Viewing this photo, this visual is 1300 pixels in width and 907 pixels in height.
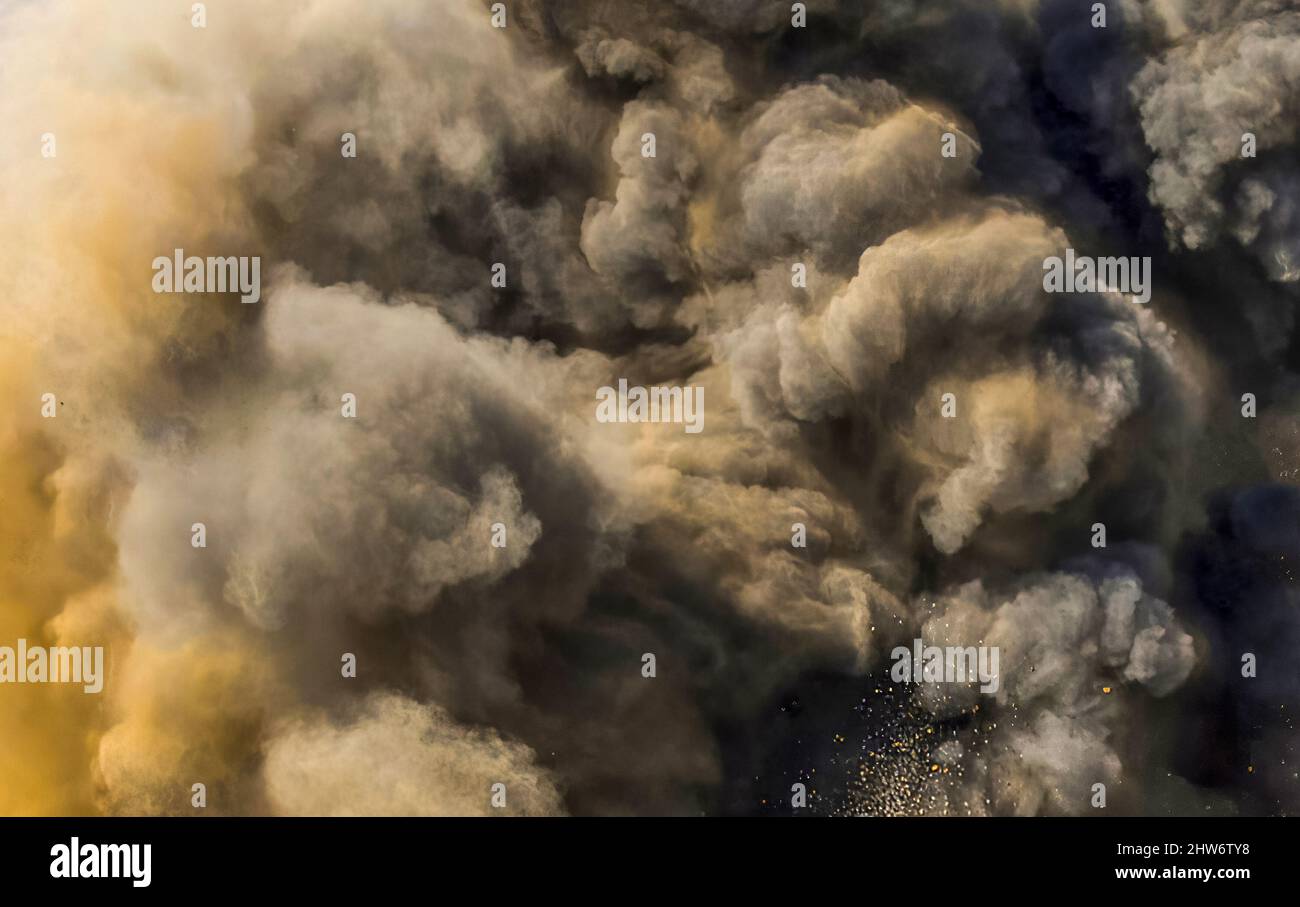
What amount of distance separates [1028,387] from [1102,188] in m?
10.7

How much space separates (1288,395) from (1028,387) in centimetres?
1317

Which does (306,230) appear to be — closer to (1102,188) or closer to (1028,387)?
(1028,387)

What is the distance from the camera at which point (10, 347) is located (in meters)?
35.3

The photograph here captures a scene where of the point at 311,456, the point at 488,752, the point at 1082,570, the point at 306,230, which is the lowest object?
the point at 488,752

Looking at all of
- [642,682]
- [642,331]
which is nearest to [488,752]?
[642,682]

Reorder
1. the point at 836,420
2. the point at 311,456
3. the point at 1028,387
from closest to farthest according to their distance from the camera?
the point at 311,456 → the point at 1028,387 → the point at 836,420

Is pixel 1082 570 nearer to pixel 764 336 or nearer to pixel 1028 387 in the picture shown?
pixel 1028 387

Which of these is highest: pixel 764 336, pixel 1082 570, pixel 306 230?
pixel 306 230

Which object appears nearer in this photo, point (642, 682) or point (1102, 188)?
point (642, 682)

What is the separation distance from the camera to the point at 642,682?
3806 centimetres

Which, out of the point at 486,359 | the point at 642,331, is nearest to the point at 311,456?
the point at 486,359

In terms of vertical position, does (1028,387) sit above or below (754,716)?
above

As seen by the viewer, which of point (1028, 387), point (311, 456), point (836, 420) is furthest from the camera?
point (836, 420)

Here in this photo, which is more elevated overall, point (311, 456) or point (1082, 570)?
point (311, 456)
